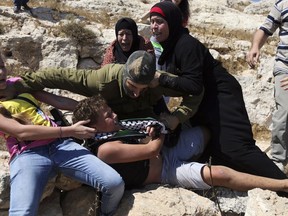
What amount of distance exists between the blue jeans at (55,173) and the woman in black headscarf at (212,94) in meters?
0.78

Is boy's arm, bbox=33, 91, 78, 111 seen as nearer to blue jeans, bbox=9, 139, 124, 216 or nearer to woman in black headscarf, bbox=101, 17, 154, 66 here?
blue jeans, bbox=9, 139, 124, 216

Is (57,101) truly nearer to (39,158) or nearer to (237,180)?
(39,158)

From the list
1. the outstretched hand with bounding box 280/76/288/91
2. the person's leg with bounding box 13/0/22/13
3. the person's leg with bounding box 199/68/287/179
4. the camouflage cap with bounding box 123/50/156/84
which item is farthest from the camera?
the person's leg with bounding box 13/0/22/13

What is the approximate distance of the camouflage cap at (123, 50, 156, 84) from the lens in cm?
314

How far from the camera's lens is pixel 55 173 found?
3.29 metres

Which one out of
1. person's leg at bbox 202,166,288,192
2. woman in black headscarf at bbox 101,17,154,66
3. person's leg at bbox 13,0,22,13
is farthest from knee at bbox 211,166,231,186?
person's leg at bbox 13,0,22,13

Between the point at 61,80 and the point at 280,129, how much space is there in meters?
2.44

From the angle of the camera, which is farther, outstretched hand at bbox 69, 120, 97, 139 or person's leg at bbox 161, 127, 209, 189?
person's leg at bbox 161, 127, 209, 189

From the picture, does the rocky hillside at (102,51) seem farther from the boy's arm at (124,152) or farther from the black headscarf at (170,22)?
the black headscarf at (170,22)

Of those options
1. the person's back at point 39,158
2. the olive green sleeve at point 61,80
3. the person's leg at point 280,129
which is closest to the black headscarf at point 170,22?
the olive green sleeve at point 61,80

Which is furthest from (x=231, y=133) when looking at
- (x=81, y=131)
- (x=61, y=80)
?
(x=61, y=80)

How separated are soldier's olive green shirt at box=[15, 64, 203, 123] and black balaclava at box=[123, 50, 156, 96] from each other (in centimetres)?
14

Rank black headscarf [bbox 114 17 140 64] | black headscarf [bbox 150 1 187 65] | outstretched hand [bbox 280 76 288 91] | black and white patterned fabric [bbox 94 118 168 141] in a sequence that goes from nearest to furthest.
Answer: black and white patterned fabric [bbox 94 118 168 141]
black headscarf [bbox 150 1 187 65]
outstretched hand [bbox 280 76 288 91]
black headscarf [bbox 114 17 140 64]

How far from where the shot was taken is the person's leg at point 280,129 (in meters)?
4.24
